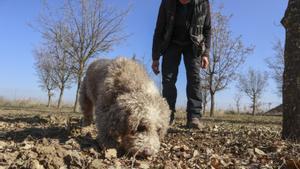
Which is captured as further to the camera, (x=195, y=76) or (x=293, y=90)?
(x=195, y=76)

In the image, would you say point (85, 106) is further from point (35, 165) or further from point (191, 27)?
point (35, 165)

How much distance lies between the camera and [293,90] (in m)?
5.62

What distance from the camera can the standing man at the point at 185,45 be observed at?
7.10 metres

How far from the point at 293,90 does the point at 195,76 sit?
201 cm

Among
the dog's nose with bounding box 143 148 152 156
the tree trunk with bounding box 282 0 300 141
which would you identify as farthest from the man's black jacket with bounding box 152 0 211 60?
the dog's nose with bounding box 143 148 152 156

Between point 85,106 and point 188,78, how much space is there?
2.05m

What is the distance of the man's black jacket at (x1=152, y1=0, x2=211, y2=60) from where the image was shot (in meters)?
7.09

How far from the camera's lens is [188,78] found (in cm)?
721

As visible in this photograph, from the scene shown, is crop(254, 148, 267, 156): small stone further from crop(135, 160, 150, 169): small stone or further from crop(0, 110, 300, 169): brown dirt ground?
crop(135, 160, 150, 169): small stone

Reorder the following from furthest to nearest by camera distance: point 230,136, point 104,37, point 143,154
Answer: point 104,37 → point 230,136 → point 143,154

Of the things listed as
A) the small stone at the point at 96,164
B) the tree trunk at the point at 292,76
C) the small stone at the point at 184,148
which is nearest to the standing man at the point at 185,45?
the tree trunk at the point at 292,76

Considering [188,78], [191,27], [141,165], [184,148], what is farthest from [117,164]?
[191,27]

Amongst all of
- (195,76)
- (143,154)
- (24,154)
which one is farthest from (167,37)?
(24,154)

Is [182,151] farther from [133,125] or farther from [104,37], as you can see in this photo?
[104,37]
